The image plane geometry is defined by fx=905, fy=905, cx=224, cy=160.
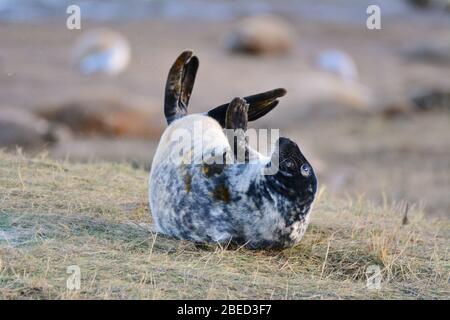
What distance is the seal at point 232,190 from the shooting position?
16.0 feet

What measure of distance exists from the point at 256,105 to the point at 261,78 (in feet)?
45.9

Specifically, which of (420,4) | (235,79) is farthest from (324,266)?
(420,4)

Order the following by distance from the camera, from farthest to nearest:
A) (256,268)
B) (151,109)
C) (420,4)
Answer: (420,4) < (151,109) < (256,268)

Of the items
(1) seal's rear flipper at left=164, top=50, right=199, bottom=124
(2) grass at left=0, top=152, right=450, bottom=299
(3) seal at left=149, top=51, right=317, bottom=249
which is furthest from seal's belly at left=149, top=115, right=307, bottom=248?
(1) seal's rear flipper at left=164, top=50, right=199, bottom=124

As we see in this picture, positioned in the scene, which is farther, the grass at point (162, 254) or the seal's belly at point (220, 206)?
the seal's belly at point (220, 206)

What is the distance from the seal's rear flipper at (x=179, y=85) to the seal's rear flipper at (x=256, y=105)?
0.30m

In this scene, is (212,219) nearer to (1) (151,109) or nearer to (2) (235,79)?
(1) (151,109)

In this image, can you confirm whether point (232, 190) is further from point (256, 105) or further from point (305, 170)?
point (256, 105)

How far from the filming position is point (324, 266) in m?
5.07

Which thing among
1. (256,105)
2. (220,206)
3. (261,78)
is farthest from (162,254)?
(261,78)

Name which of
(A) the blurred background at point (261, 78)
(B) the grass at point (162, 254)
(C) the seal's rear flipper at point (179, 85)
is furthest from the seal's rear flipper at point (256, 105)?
(A) the blurred background at point (261, 78)

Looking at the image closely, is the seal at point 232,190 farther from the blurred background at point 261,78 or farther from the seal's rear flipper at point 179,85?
the blurred background at point 261,78

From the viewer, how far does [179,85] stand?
6016 millimetres
